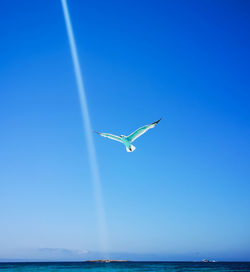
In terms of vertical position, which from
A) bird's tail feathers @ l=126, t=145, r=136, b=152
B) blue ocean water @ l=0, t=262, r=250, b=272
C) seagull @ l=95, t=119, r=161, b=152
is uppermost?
seagull @ l=95, t=119, r=161, b=152

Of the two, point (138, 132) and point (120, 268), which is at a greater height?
Result: point (138, 132)

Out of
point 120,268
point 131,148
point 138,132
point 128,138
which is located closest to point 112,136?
point 128,138

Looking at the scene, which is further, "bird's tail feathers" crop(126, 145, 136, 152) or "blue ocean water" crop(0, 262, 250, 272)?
"blue ocean water" crop(0, 262, 250, 272)

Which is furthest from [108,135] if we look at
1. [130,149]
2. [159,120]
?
[159,120]

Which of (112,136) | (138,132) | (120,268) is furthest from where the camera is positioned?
(120,268)

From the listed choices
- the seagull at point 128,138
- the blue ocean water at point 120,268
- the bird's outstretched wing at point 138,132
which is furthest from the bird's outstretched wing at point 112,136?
the blue ocean water at point 120,268

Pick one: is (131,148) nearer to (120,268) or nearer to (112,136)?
(112,136)

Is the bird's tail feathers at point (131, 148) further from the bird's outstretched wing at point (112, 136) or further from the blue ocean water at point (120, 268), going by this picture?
the blue ocean water at point (120, 268)

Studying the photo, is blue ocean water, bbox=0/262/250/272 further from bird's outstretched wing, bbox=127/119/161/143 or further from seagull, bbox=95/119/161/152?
bird's outstretched wing, bbox=127/119/161/143

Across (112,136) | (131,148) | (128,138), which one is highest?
(112,136)

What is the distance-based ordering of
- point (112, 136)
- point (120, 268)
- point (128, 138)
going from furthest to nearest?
point (120, 268), point (112, 136), point (128, 138)

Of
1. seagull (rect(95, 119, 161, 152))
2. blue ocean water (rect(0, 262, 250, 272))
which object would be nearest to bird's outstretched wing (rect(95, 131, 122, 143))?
seagull (rect(95, 119, 161, 152))
